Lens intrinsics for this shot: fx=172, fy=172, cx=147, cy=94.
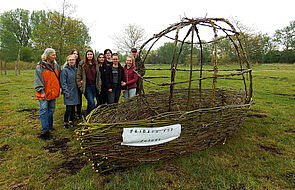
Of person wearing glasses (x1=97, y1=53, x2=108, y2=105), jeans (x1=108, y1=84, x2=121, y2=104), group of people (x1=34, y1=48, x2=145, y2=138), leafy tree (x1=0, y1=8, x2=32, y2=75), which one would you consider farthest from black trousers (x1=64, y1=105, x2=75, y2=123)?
leafy tree (x1=0, y1=8, x2=32, y2=75)

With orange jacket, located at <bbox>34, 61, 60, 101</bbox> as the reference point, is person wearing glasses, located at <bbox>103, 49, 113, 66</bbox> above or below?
above

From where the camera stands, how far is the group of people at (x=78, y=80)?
124 inches

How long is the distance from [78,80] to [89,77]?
0.23 m

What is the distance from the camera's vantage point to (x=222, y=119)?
252 cm

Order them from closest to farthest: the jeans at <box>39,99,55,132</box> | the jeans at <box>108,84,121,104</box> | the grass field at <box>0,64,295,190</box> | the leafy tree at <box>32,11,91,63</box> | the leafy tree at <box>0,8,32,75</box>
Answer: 1. the grass field at <box>0,64,295,190</box>
2. the jeans at <box>39,99,55,132</box>
3. the jeans at <box>108,84,121,104</box>
4. the leafy tree at <box>32,11,91,63</box>
5. the leafy tree at <box>0,8,32,75</box>

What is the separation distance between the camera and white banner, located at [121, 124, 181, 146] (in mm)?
1937

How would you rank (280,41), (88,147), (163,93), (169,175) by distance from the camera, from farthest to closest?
(280,41) → (163,93) → (169,175) → (88,147)

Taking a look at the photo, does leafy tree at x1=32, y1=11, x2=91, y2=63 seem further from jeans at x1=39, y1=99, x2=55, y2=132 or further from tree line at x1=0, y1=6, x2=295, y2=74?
jeans at x1=39, y1=99, x2=55, y2=132

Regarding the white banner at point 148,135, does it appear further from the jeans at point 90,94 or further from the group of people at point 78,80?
the jeans at point 90,94

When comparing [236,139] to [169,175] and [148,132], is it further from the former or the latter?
[148,132]

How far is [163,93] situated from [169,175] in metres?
2.11

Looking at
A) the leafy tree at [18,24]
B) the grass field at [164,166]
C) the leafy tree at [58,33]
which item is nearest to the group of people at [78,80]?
the grass field at [164,166]

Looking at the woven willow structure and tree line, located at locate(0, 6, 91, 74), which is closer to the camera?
the woven willow structure

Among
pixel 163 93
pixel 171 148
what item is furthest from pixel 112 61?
pixel 171 148
